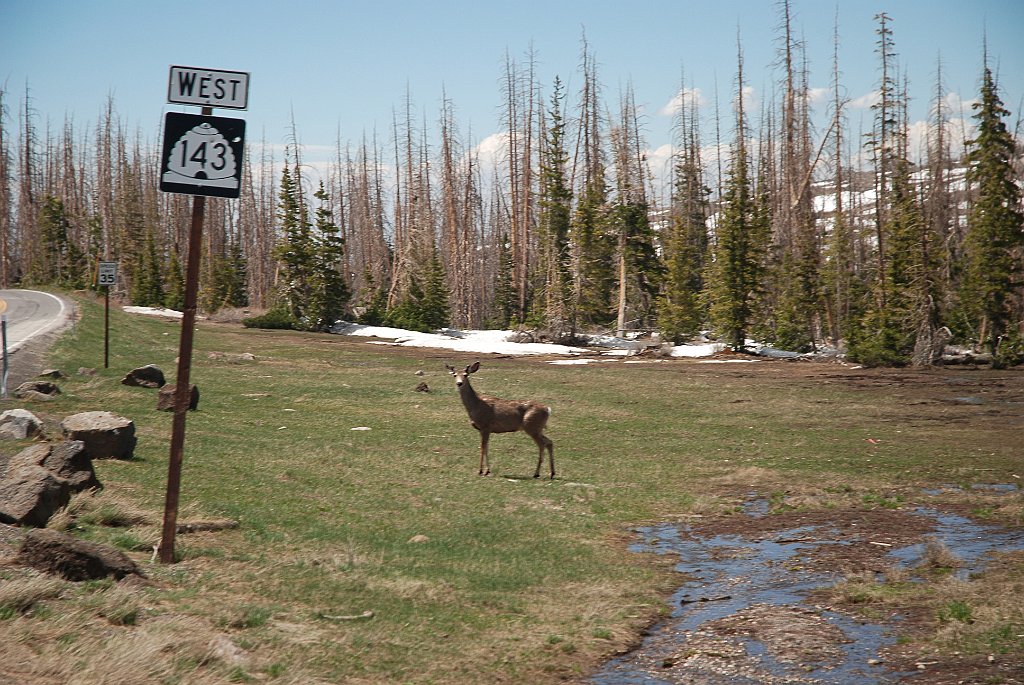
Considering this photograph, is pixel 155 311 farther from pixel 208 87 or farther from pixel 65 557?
pixel 65 557

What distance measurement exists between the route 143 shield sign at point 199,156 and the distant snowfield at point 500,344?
38657 mm

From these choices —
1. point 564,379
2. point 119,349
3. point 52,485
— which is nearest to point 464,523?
point 52,485

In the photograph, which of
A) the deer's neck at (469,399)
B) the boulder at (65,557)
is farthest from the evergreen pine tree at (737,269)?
the boulder at (65,557)

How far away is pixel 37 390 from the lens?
2194 cm

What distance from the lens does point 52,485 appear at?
1018 cm

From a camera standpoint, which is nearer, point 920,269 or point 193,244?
point 193,244

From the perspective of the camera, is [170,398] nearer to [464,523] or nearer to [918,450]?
[464,523]

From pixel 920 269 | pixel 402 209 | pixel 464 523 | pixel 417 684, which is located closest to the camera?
pixel 417 684

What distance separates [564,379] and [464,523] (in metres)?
24.3

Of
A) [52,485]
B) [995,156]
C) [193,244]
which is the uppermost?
[995,156]

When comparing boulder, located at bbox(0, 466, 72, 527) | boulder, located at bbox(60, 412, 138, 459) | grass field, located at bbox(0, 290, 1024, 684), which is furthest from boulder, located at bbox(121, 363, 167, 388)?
boulder, located at bbox(0, 466, 72, 527)

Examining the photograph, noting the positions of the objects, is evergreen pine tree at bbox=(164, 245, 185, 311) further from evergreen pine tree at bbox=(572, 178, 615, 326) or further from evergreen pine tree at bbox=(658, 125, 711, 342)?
evergreen pine tree at bbox=(658, 125, 711, 342)

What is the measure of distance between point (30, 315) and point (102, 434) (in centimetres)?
3360

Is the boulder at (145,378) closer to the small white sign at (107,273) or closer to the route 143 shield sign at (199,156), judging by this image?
the small white sign at (107,273)
